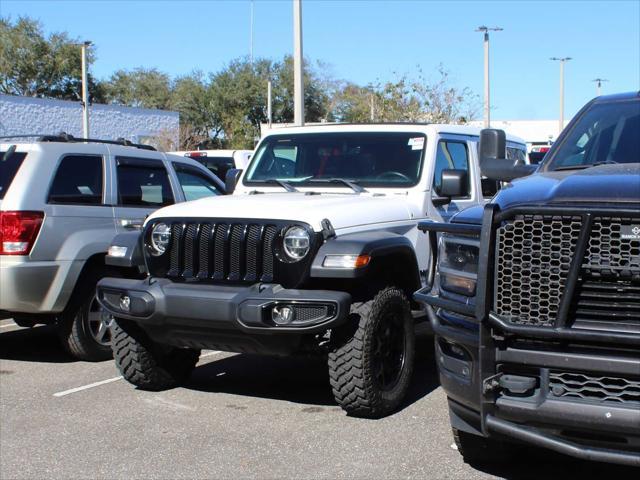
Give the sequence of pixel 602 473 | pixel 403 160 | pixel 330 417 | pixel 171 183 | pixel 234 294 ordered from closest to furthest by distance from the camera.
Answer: pixel 602 473
pixel 234 294
pixel 330 417
pixel 403 160
pixel 171 183

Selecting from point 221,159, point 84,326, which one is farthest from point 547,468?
point 221,159

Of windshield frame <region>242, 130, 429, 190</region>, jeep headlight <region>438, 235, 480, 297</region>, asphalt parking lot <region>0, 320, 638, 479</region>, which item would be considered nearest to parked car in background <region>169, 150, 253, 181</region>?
windshield frame <region>242, 130, 429, 190</region>

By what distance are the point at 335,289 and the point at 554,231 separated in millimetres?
2288

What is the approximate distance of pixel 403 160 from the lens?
22.6 feet

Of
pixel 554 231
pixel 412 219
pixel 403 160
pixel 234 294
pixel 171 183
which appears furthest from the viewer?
pixel 171 183

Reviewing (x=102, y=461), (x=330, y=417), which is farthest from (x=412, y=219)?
(x=102, y=461)

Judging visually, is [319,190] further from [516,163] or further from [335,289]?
[516,163]

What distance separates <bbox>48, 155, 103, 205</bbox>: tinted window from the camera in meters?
7.08

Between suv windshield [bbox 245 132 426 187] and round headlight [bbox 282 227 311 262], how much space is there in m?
1.44

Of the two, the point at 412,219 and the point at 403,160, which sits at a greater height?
the point at 403,160

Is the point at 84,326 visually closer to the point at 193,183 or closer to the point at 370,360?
the point at 193,183

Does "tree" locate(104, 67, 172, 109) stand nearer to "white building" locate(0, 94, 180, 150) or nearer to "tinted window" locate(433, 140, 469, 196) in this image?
"white building" locate(0, 94, 180, 150)

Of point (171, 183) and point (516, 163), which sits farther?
point (171, 183)

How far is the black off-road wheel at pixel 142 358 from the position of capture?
607 centimetres
